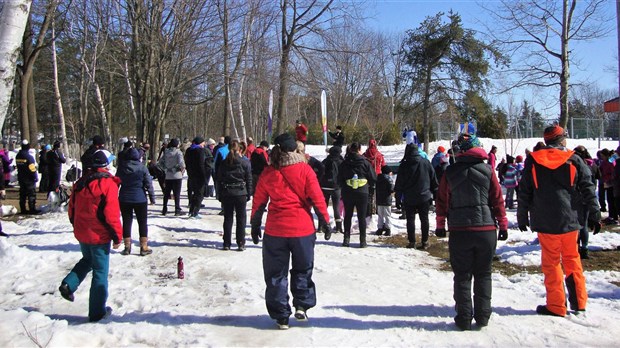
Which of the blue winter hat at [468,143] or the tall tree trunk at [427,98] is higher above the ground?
the tall tree trunk at [427,98]

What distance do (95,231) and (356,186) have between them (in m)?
4.88

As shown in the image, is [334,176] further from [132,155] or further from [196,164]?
[132,155]

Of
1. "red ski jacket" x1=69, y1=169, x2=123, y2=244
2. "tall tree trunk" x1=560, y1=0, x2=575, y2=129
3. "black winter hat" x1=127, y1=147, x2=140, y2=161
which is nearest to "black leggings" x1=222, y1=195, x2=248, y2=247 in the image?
"black winter hat" x1=127, y1=147, x2=140, y2=161

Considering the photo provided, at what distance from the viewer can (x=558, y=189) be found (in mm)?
5219

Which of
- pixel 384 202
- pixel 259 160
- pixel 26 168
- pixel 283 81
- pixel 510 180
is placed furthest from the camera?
pixel 283 81

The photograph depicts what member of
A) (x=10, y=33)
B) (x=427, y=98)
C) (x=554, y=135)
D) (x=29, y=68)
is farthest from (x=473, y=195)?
(x=427, y=98)

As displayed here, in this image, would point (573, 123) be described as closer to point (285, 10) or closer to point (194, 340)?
point (285, 10)

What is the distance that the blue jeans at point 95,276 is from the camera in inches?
207

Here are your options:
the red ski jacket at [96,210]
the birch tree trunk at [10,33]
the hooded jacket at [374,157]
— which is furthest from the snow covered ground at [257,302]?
the hooded jacket at [374,157]

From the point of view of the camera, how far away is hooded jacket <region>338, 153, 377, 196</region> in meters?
9.07

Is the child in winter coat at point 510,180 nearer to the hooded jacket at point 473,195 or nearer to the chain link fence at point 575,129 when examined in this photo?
the hooded jacket at point 473,195

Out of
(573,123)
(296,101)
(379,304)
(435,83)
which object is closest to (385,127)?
(435,83)

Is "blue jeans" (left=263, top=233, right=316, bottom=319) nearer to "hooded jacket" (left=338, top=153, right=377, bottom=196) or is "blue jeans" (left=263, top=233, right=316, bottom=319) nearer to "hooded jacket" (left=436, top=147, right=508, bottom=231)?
"hooded jacket" (left=436, top=147, right=508, bottom=231)

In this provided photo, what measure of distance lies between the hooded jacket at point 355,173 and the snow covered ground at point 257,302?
43.0 inches
